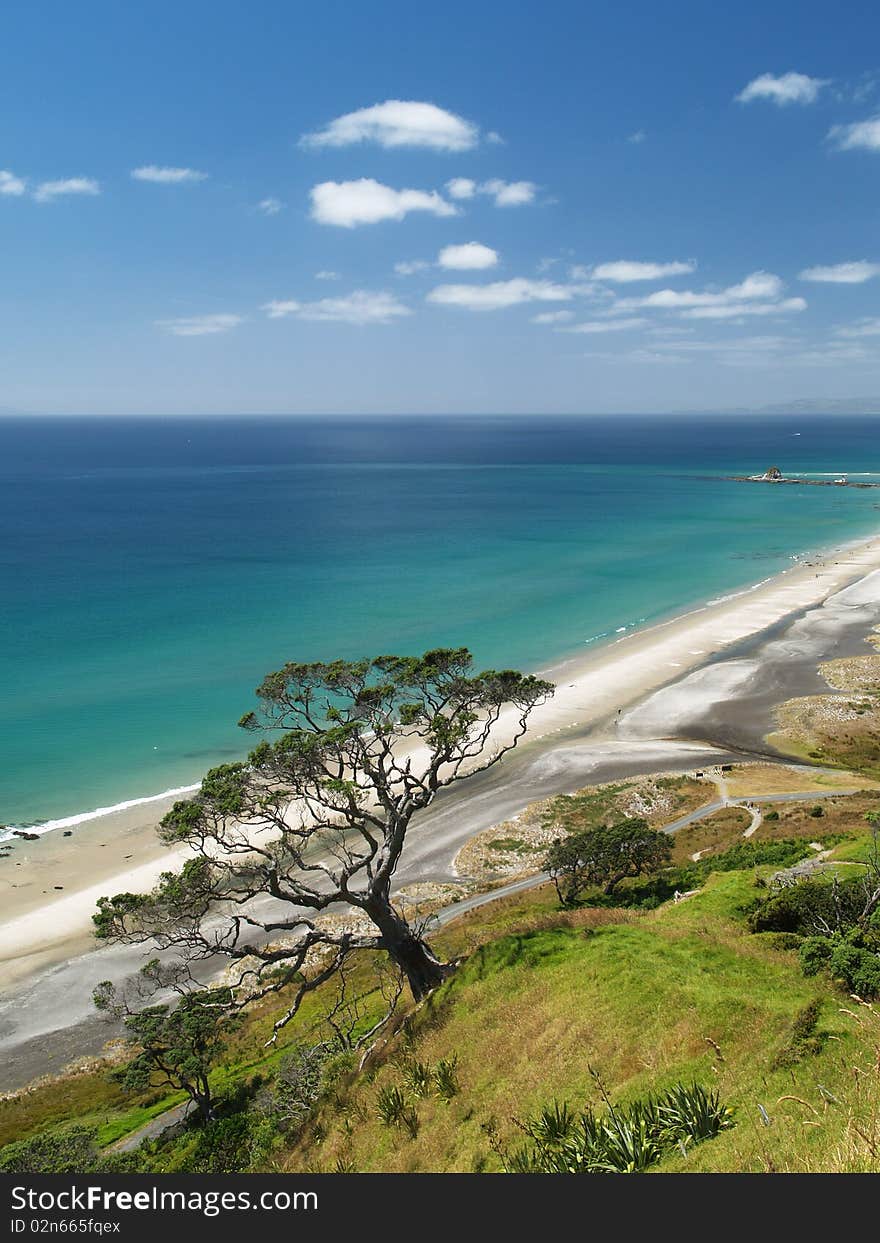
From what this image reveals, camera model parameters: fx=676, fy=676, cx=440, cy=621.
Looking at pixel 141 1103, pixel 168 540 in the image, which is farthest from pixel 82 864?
pixel 168 540

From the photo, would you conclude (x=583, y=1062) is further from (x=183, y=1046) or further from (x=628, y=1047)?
(x=183, y=1046)

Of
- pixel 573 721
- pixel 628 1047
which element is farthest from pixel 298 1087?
pixel 573 721

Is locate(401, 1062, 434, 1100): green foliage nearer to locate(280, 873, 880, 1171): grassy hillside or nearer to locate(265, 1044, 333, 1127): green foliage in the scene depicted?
locate(280, 873, 880, 1171): grassy hillside

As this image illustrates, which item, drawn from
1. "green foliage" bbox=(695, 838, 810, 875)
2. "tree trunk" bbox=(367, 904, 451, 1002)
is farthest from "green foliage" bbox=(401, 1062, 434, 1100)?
"green foliage" bbox=(695, 838, 810, 875)

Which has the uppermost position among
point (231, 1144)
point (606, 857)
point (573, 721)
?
point (606, 857)

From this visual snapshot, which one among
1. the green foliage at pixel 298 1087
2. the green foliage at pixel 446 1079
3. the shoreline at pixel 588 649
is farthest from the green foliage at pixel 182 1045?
the shoreline at pixel 588 649

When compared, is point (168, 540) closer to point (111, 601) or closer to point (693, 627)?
point (111, 601)
